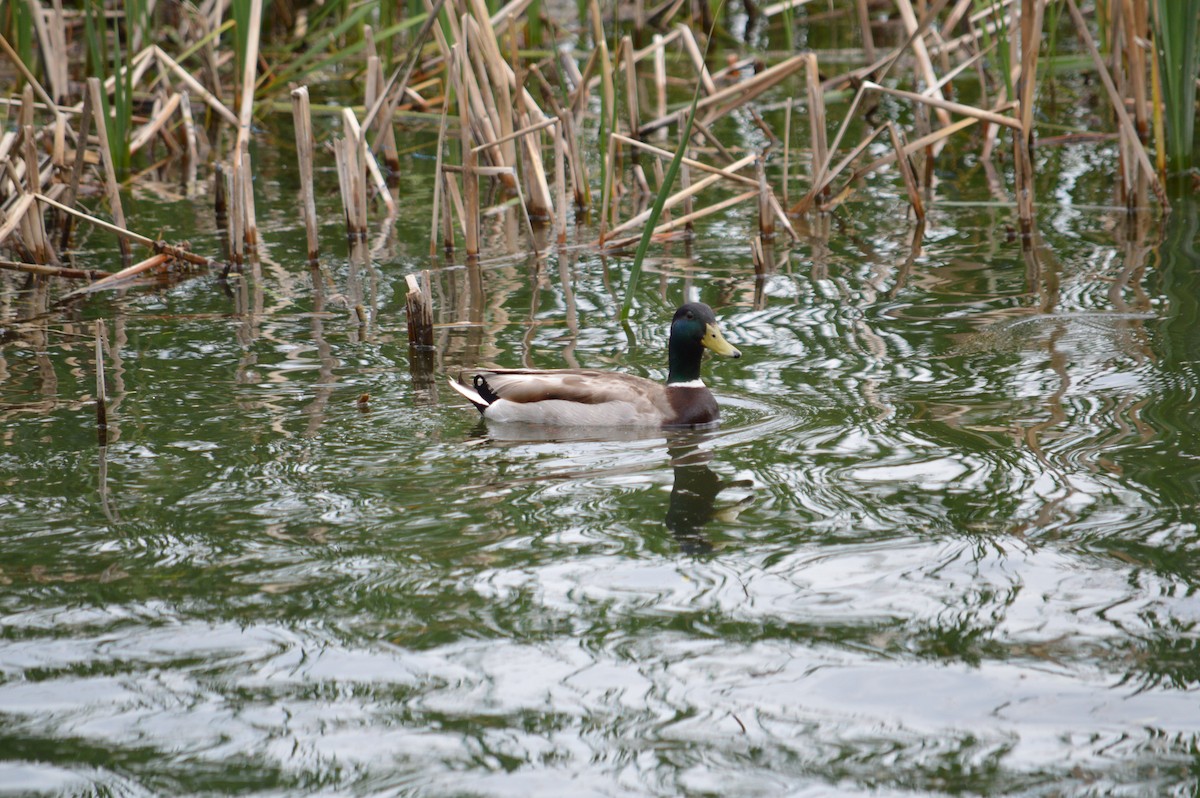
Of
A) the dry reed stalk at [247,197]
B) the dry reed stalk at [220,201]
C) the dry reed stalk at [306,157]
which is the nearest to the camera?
the dry reed stalk at [247,197]

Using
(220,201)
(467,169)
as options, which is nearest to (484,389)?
(467,169)

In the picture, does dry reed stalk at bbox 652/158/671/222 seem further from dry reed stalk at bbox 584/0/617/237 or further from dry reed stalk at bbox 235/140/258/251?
dry reed stalk at bbox 235/140/258/251

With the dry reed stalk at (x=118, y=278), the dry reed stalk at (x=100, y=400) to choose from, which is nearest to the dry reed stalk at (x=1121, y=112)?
the dry reed stalk at (x=118, y=278)

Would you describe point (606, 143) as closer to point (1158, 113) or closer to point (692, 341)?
point (692, 341)

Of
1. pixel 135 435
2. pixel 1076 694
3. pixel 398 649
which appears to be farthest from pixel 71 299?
pixel 1076 694

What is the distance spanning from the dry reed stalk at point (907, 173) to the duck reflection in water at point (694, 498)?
448 centimetres

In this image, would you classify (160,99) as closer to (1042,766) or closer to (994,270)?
(994,270)

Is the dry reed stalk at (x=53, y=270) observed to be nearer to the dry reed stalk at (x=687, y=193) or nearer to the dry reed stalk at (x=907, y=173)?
the dry reed stalk at (x=687, y=193)

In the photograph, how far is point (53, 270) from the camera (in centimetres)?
959

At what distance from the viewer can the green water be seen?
4.19 metres

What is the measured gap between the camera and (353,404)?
746 cm

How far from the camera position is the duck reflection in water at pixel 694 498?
5.74 m

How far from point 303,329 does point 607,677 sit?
16.4 ft

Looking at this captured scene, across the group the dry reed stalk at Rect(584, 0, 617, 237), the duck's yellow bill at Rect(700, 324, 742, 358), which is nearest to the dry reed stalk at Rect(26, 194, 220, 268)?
the dry reed stalk at Rect(584, 0, 617, 237)
